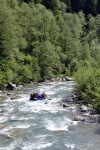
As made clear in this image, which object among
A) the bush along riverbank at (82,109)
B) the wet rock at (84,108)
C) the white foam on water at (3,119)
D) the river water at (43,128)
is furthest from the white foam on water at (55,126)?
the wet rock at (84,108)

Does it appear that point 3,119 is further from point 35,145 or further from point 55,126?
point 35,145

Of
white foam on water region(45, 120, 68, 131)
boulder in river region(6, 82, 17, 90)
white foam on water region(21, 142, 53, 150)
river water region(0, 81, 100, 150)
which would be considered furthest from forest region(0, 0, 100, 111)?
white foam on water region(21, 142, 53, 150)

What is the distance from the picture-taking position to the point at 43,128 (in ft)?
87.5

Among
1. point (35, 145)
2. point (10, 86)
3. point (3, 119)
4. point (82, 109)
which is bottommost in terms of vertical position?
point (10, 86)

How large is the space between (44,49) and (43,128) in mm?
39434

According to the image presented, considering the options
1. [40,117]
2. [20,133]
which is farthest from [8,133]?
[40,117]

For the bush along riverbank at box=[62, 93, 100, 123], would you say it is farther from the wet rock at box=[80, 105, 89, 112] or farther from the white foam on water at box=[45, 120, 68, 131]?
the white foam on water at box=[45, 120, 68, 131]

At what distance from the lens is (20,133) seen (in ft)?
82.1

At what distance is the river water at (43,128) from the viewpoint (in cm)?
2264

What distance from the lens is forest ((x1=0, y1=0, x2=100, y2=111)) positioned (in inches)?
1538

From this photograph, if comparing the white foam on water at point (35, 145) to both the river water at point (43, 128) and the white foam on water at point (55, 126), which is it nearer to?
the river water at point (43, 128)

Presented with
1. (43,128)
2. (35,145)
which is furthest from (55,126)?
(35,145)

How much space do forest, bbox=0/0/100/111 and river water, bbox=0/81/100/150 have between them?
4.08 m

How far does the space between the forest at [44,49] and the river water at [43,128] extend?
161 inches
